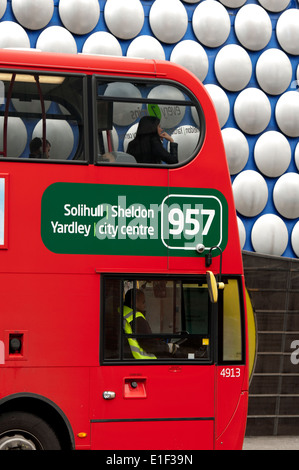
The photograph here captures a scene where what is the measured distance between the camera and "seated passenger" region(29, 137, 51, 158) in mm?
7270

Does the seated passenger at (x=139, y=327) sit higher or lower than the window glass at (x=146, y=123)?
lower

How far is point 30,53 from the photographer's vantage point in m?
7.42

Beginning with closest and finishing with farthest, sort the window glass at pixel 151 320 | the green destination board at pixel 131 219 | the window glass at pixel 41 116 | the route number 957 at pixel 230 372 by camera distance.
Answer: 1. the window glass at pixel 41 116
2. the green destination board at pixel 131 219
3. the window glass at pixel 151 320
4. the route number 957 at pixel 230 372

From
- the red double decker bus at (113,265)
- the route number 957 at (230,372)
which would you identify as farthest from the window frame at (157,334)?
the route number 957 at (230,372)

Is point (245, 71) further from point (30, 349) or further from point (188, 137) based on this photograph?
point (30, 349)

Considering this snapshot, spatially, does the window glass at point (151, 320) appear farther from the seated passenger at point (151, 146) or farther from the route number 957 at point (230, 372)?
the seated passenger at point (151, 146)

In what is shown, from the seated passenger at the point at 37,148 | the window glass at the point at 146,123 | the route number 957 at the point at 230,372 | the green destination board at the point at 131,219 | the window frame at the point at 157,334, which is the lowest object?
the route number 957 at the point at 230,372

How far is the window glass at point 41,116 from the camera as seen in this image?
7191 millimetres

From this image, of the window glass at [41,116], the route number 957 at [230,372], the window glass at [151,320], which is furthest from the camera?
the route number 957 at [230,372]

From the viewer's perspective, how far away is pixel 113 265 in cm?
740

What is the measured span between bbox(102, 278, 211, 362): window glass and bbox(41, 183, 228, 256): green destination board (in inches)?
13.1

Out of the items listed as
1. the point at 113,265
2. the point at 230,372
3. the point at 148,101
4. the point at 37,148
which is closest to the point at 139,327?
the point at 113,265

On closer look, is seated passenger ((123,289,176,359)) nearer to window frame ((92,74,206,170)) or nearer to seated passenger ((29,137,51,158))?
window frame ((92,74,206,170))

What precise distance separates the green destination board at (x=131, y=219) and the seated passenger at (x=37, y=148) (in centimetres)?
32
